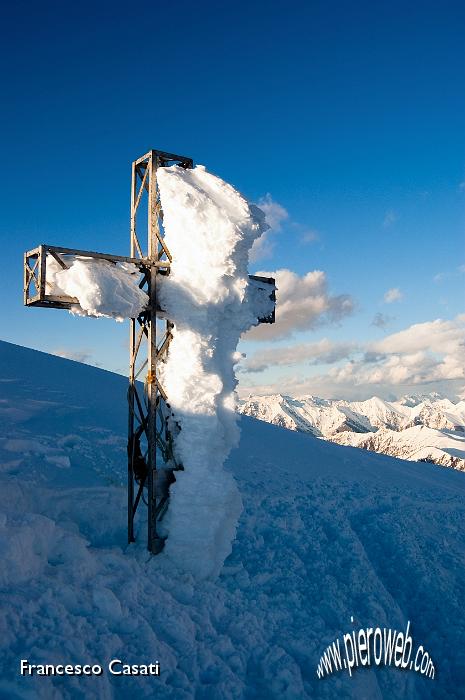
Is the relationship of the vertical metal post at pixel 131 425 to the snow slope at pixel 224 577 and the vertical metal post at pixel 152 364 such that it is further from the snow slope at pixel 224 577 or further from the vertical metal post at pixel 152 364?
the snow slope at pixel 224 577

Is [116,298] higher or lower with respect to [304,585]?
higher

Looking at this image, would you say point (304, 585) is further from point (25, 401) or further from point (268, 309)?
point (25, 401)

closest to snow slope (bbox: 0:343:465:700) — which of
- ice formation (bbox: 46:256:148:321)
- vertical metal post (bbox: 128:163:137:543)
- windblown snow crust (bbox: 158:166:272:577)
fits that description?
vertical metal post (bbox: 128:163:137:543)

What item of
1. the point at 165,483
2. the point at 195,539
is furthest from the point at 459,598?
the point at 165,483

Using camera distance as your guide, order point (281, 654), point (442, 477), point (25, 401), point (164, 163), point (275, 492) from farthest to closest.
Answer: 1. point (442, 477)
2. point (25, 401)
3. point (275, 492)
4. point (164, 163)
5. point (281, 654)

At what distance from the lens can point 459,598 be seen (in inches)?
390

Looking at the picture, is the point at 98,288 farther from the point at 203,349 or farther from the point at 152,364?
the point at 203,349

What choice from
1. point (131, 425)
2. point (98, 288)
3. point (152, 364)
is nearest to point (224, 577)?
point (131, 425)

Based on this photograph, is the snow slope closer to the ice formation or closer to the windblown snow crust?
the windblown snow crust

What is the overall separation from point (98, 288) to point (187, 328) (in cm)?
150

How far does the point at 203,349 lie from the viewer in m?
8.41

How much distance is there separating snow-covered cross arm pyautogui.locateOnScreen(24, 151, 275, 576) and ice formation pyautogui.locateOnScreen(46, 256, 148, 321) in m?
0.02

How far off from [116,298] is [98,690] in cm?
485

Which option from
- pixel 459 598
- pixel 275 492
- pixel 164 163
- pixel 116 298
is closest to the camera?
pixel 116 298
